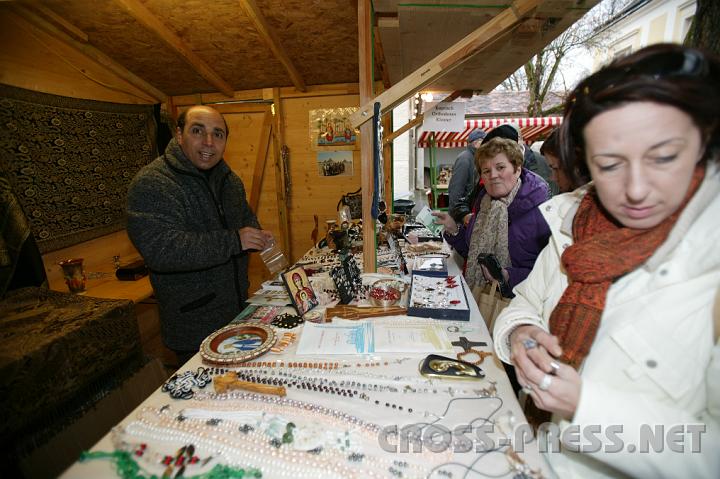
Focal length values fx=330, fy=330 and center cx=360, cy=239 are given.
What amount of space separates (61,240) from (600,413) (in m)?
4.21

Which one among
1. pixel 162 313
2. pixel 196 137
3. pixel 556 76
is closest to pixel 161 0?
pixel 196 137

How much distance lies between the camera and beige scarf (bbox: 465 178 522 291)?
2.16 meters

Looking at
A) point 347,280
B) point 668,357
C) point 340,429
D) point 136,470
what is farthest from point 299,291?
point 668,357

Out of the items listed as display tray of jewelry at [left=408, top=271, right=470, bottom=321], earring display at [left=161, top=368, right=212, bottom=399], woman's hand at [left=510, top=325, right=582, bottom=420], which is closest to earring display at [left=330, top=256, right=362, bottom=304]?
display tray of jewelry at [left=408, top=271, right=470, bottom=321]

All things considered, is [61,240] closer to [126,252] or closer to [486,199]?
[126,252]

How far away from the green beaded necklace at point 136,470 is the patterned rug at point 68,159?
2904mm

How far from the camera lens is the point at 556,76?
1008cm

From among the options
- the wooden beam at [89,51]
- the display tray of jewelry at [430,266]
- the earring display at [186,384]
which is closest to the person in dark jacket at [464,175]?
the display tray of jewelry at [430,266]

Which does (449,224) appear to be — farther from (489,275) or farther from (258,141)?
(258,141)

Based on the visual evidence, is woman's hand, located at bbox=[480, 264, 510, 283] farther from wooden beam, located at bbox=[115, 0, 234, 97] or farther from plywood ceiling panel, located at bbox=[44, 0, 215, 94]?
plywood ceiling panel, located at bbox=[44, 0, 215, 94]

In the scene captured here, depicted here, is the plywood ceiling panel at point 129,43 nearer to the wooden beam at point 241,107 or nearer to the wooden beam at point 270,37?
the wooden beam at point 241,107

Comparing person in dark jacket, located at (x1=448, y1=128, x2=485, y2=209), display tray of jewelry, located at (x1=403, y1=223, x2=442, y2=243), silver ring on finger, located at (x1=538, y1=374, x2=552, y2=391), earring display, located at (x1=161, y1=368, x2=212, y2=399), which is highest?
person in dark jacket, located at (x1=448, y1=128, x2=485, y2=209)

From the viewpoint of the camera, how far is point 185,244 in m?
1.83

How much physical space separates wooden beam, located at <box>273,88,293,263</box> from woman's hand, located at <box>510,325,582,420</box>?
4.61 metres
